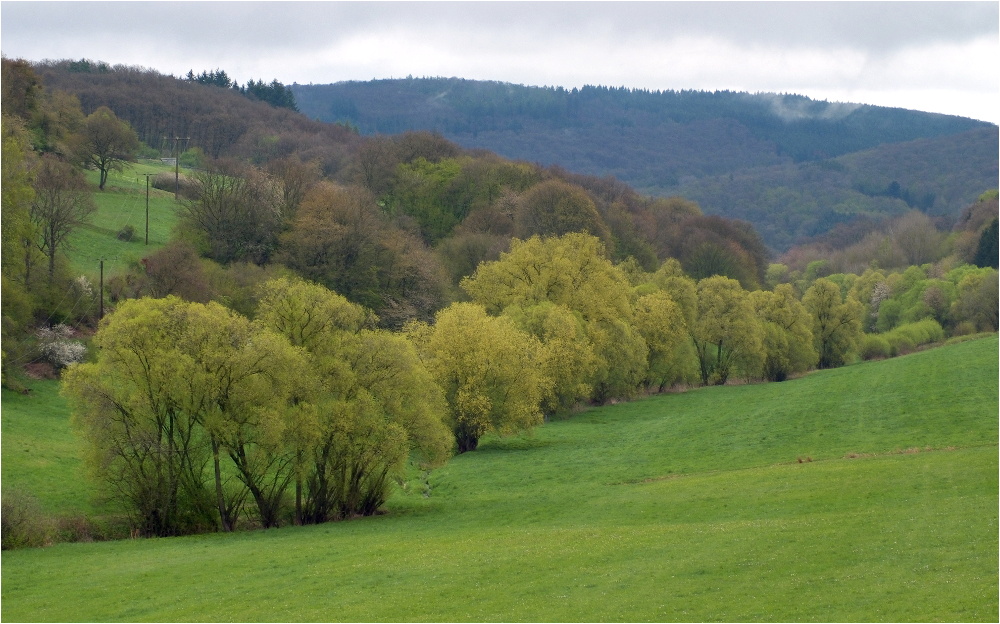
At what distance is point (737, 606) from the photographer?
2406cm

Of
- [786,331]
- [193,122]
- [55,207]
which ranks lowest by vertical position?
[786,331]

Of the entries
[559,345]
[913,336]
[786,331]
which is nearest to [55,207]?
[559,345]

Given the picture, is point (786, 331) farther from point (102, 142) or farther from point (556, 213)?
point (102, 142)

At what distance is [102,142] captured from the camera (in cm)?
10969

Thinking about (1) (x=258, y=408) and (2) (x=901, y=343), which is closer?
(1) (x=258, y=408)

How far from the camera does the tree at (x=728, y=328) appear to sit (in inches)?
3898

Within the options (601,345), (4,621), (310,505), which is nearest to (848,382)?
(601,345)

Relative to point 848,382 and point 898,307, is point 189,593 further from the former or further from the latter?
point 898,307

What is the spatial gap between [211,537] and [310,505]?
17.1 feet

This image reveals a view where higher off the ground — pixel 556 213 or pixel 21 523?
pixel 556 213

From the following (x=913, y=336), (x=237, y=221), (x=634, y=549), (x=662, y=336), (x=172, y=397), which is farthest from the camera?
(x=913, y=336)

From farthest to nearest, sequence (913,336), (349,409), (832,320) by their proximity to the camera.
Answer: (913,336) < (832,320) < (349,409)

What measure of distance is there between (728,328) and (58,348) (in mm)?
61497

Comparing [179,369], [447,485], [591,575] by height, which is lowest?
[447,485]
